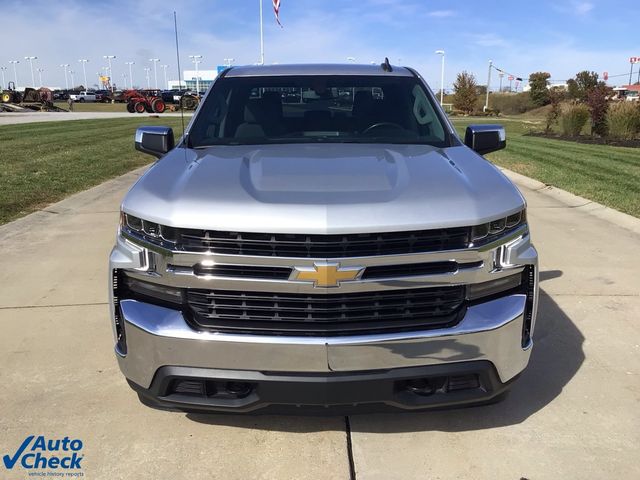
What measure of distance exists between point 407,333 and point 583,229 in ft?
17.0

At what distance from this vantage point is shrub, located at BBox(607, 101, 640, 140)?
1798cm

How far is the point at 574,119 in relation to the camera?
65.7 ft

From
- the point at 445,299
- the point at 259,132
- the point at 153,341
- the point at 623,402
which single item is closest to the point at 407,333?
the point at 445,299

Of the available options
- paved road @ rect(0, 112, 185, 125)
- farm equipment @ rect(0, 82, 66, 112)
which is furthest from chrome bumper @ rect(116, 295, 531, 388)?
farm equipment @ rect(0, 82, 66, 112)

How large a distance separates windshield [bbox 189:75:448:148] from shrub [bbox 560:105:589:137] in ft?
59.6

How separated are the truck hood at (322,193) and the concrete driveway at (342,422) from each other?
1.14 meters

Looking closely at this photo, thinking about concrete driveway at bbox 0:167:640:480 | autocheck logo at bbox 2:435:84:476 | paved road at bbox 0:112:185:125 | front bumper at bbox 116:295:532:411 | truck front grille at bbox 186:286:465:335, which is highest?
truck front grille at bbox 186:286:465:335

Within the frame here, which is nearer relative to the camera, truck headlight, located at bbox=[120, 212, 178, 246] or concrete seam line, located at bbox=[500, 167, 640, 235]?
truck headlight, located at bbox=[120, 212, 178, 246]

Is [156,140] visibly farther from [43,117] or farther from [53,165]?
[43,117]

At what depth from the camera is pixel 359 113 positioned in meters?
3.80

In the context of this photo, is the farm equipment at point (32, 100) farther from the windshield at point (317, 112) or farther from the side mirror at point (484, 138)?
the side mirror at point (484, 138)

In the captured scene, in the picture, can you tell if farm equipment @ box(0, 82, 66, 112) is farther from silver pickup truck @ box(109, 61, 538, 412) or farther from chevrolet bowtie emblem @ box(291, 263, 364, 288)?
chevrolet bowtie emblem @ box(291, 263, 364, 288)

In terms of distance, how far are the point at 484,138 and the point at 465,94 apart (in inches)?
1875

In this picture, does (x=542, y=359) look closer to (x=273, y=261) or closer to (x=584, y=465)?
(x=584, y=465)
